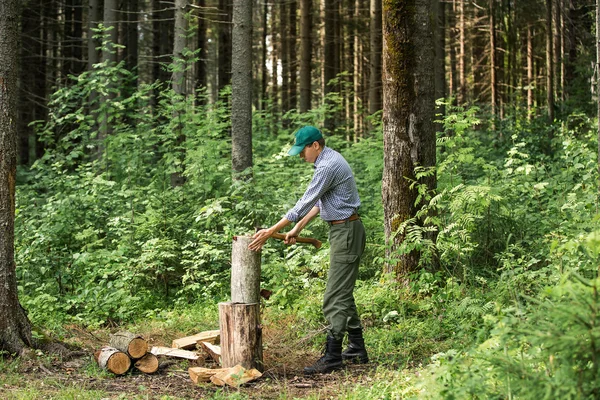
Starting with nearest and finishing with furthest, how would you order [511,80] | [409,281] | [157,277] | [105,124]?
[409,281], [157,277], [105,124], [511,80]

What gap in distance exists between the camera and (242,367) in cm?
645

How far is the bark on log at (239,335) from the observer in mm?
6562

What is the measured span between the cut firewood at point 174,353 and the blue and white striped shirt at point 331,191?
191cm

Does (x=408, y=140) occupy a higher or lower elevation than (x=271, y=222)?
higher

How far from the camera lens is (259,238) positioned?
21.9ft

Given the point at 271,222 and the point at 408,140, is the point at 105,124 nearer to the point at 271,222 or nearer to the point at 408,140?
the point at 271,222

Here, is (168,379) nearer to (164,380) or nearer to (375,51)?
(164,380)

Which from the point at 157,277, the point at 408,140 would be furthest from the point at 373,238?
the point at 157,277

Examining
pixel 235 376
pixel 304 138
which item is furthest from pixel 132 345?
pixel 304 138

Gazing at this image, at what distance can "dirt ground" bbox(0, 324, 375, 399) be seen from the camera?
19.9 ft

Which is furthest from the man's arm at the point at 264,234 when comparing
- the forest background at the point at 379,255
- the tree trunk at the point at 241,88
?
the tree trunk at the point at 241,88

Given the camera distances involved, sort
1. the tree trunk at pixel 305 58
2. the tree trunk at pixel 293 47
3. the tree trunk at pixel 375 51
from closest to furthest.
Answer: the tree trunk at pixel 375 51 → the tree trunk at pixel 305 58 → the tree trunk at pixel 293 47

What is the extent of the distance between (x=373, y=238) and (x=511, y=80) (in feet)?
102

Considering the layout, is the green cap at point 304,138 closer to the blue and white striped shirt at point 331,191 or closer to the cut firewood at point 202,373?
the blue and white striped shirt at point 331,191
